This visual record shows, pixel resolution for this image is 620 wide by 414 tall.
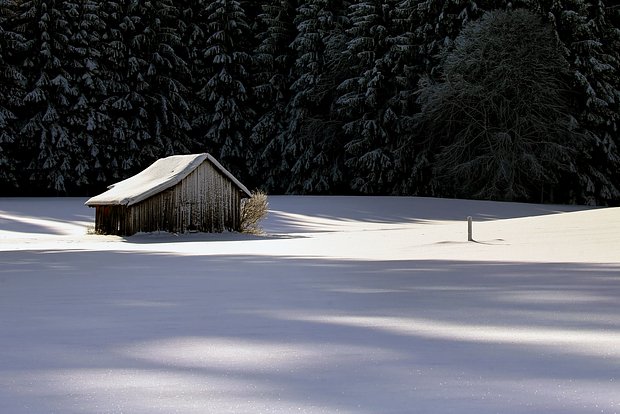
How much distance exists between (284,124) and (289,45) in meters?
4.82

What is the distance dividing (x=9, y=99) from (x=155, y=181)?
19352 mm

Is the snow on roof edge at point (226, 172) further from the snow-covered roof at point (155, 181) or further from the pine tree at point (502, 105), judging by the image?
the pine tree at point (502, 105)

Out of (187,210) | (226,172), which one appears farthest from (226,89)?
(187,210)

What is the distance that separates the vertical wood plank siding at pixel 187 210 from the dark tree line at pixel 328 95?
15.8 meters

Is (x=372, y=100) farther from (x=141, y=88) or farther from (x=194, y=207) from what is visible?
(x=194, y=207)

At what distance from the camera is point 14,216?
34.7m

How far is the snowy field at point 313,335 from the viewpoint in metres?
4.55

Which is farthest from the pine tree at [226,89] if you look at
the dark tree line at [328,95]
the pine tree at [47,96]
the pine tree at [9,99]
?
the pine tree at [9,99]

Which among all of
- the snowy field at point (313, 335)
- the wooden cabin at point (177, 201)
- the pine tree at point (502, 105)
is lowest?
the snowy field at point (313, 335)

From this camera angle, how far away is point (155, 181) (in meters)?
29.5

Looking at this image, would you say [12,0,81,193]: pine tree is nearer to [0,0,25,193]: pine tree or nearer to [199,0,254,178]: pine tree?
[0,0,25,193]: pine tree

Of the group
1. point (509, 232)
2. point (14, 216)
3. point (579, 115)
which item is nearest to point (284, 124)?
point (579, 115)

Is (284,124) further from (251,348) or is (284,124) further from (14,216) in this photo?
(251,348)

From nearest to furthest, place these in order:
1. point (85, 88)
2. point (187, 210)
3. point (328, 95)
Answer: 1. point (187, 210)
2. point (85, 88)
3. point (328, 95)
